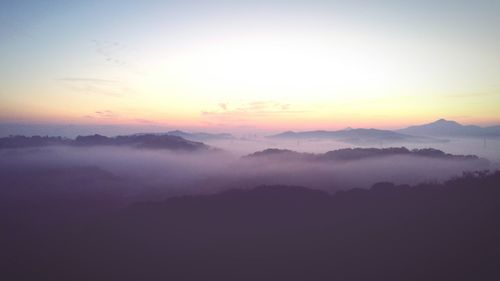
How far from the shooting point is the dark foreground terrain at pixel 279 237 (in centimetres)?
6369

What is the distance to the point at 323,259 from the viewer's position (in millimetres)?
78688

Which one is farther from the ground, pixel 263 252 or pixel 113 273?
pixel 263 252

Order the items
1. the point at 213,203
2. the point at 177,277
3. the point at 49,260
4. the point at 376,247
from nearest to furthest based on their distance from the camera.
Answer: the point at 376,247 → the point at 177,277 → the point at 49,260 → the point at 213,203

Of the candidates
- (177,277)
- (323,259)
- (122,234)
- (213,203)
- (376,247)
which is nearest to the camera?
(376,247)

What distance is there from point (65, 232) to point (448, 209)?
493 ft

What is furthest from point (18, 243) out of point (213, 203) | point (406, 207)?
point (406, 207)

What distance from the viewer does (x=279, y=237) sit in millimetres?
105875

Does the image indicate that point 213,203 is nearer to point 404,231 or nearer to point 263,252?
point 263,252

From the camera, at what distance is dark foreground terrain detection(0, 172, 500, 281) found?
63.7 m

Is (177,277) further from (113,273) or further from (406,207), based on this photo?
(406,207)

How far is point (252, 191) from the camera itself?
16625cm

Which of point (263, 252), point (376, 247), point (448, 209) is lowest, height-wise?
point (263, 252)

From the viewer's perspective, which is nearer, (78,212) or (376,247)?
(376,247)

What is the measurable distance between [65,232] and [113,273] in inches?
Result: 2428
